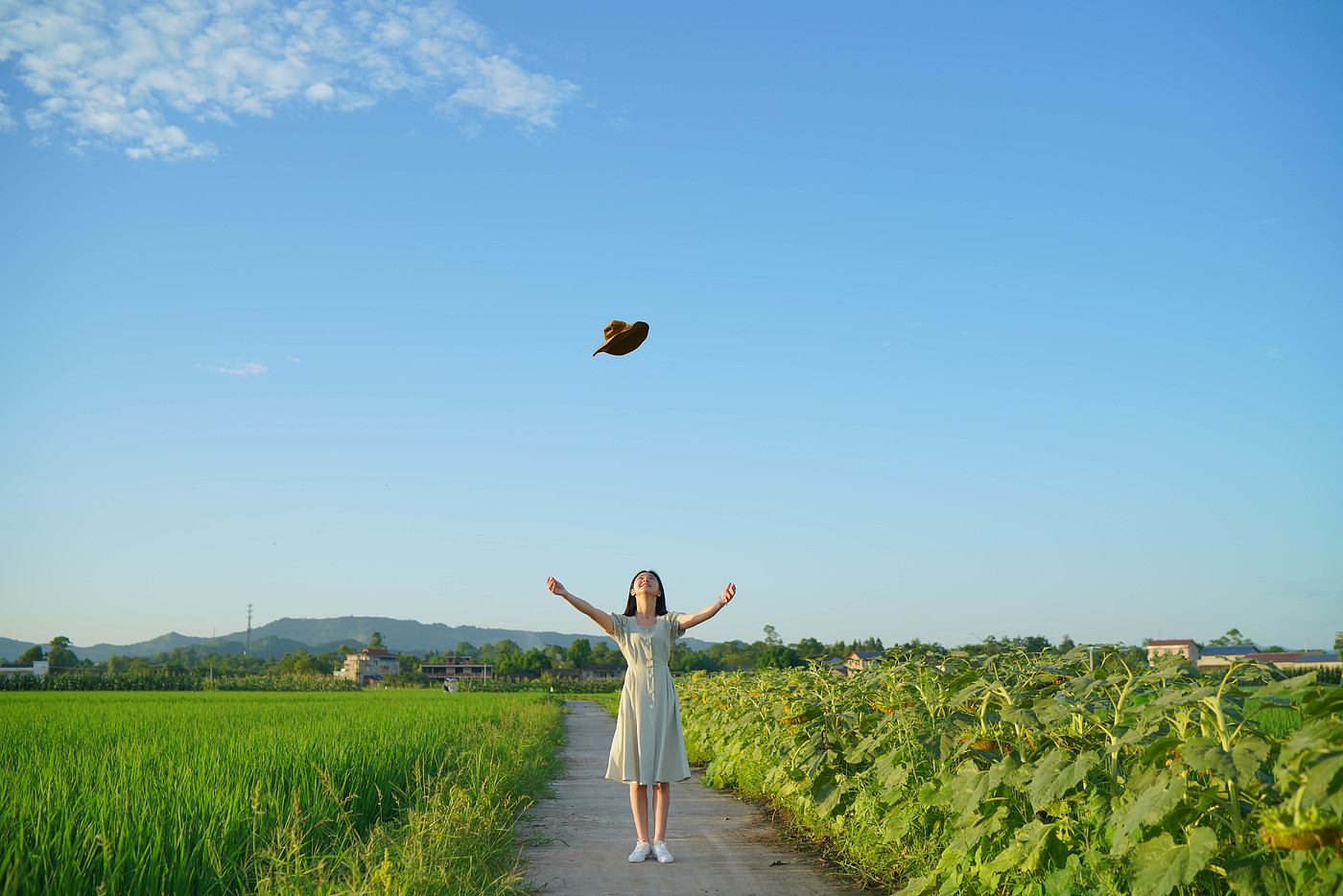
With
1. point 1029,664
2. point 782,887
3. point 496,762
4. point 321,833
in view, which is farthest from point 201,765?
point 1029,664

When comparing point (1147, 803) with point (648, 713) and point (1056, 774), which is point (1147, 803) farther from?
point (648, 713)

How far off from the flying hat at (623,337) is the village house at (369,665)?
11547cm

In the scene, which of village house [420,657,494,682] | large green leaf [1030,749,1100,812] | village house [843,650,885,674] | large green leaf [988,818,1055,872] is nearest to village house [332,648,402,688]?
village house [420,657,494,682]

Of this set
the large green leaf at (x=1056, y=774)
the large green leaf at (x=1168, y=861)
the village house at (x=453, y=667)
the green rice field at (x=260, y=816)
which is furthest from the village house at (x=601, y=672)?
the large green leaf at (x=1168, y=861)

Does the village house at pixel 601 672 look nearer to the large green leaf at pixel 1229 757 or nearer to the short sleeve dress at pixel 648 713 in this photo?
the short sleeve dress at pixel 648 713

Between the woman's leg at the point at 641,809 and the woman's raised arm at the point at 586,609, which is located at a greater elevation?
the woman's raised arm at the point at 586,609

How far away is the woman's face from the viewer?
6.34 m

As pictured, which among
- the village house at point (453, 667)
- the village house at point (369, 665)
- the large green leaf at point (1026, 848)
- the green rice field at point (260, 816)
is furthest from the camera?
the village house at point (453, 667)

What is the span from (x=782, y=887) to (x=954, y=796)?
1.73 meters

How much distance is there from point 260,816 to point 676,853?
285 cm

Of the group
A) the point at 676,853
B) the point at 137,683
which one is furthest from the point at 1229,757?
the point at 137,683

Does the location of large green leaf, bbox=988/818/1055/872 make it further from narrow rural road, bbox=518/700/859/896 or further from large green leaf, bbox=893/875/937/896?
narrow rural road, bbox=518/700/859/896

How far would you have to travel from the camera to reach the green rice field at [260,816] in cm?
389

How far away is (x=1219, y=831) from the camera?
3021 millimetres
